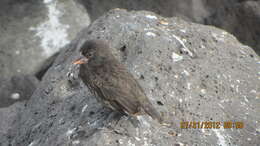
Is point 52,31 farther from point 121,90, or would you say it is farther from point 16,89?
point 121,90

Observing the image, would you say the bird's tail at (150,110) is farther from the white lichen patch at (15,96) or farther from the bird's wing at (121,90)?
the white lichen patch at (15,96)

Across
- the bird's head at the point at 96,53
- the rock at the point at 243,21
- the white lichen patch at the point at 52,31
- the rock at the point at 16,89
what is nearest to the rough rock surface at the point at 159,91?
the bird's head at the point at 96,53

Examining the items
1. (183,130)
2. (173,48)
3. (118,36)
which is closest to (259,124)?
(183,130)

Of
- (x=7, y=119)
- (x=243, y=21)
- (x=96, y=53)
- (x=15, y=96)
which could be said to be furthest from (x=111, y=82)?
(x=243, y=21)

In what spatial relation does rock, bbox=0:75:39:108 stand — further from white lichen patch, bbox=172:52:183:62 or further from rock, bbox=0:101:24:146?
white lichen patch, bbox=172:52:183:62

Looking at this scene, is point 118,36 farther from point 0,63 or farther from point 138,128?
point 0,63
